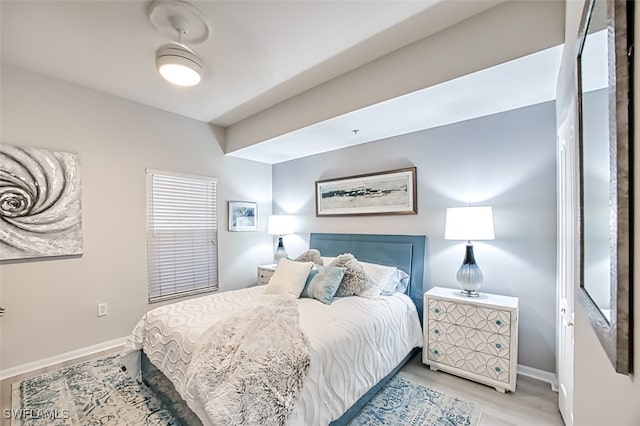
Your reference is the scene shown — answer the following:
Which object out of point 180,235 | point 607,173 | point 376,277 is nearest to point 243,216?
point 180,235

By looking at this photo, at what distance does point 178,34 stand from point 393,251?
2733mm

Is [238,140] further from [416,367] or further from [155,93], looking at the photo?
[416,367]

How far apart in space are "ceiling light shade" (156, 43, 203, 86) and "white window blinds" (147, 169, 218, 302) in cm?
159

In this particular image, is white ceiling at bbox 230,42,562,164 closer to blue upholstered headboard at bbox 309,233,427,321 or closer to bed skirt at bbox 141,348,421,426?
blue upholstered headboard at bbox 309,233,427,321

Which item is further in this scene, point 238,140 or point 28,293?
point 238,140

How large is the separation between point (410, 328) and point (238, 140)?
3.09 metres

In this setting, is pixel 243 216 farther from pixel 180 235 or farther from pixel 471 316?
pixel 471 316

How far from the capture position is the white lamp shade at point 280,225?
4.16 meters

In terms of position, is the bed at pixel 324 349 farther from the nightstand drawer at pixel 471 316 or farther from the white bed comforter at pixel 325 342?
the nightstand drawer at pixel 471 316

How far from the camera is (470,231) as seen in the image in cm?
235

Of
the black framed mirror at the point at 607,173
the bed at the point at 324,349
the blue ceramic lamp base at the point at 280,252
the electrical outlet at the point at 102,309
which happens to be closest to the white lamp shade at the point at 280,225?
the blue ceramic lamp base at the point at 280,252

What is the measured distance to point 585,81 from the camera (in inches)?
37.1

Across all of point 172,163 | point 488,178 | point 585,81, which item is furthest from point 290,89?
point 585,81

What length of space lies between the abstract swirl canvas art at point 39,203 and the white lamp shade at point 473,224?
3570 millimetres
